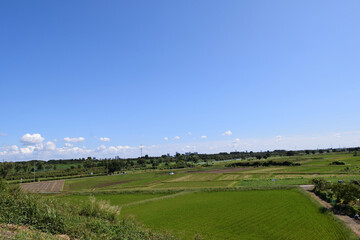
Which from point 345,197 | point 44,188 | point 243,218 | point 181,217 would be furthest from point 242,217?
point 44,188

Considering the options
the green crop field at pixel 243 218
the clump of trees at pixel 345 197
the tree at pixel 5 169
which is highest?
the tree at pixel 5 169

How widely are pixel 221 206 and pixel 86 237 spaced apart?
38.1m

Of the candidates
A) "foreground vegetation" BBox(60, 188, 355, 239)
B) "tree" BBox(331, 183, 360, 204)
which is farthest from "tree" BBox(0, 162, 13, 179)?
"tree" BBox(331, 183, 360, 204)

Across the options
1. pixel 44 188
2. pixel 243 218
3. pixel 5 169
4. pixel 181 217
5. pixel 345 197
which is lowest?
pixel 44 188

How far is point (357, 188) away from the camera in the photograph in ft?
137

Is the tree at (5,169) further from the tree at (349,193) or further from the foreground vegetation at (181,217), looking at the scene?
the tree at (349,193)

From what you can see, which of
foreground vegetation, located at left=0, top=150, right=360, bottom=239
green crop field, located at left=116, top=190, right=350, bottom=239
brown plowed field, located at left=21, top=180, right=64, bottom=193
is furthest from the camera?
brown plowed field, located at left=21, top=180, right=64, bottom=193

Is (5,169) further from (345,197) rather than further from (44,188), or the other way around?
(345,197)

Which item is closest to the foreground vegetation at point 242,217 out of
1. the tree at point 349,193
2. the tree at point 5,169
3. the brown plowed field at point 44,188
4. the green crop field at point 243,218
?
the green crop field at point 243,218

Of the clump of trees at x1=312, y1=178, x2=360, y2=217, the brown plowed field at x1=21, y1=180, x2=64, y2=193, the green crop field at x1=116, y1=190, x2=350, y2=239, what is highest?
the clump of trees at x1=312, y1=178, x2=360, y2=217

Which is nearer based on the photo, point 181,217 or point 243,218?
point 243,218

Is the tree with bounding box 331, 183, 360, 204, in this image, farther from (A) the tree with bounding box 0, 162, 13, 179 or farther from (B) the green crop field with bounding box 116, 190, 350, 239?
(A) the tree with bounding box 0, 162, 13, 179

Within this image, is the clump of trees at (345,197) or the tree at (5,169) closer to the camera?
the clump of trees at (345,197)

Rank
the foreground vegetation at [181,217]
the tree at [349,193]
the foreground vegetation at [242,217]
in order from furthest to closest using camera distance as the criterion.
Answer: the tree at [349,193] < the foreground vegetation at [242,217] < the foreground vegetation at [181,217]
